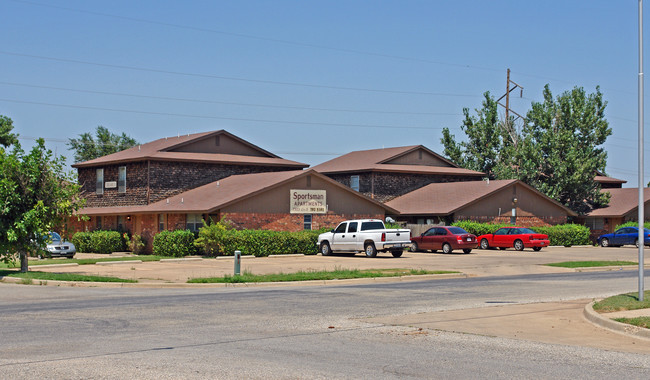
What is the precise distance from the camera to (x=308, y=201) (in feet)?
152

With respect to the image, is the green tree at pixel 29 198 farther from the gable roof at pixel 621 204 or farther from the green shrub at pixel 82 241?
the gable roof at pixel 621 204

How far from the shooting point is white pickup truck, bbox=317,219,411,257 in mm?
39688

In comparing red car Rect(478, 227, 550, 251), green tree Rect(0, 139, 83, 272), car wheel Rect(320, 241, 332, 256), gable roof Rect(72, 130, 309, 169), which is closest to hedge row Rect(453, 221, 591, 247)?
red car Rect(478, 227, 550, 251)

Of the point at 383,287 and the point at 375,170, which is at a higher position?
the point at 375,170

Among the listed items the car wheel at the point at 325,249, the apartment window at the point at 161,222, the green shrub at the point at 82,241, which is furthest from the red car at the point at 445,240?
the green shrub at the point at 82,241

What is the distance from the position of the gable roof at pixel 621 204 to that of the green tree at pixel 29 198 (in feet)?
157

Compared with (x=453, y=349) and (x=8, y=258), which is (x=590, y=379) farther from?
(x=8, y=258)

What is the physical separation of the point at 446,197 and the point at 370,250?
57.7 feet

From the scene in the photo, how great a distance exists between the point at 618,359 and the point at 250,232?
3212cm

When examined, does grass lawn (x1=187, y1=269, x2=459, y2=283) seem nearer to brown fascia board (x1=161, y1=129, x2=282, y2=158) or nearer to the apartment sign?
the apartment sign

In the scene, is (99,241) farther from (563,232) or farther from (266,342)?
(266,342)

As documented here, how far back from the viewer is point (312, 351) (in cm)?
1102

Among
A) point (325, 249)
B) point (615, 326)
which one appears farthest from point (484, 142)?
point (615, 326)

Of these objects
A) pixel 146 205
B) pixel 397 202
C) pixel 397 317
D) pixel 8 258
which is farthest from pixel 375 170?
pixel 397 317
